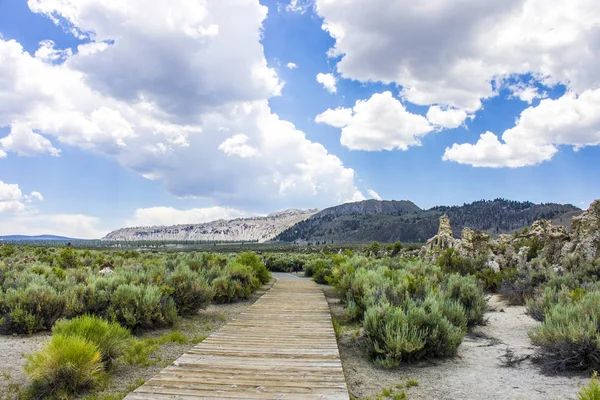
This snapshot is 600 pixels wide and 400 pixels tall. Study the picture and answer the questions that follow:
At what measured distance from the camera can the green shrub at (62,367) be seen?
15.8ft

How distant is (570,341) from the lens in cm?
578

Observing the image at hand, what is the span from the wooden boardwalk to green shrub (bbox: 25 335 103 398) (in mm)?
968

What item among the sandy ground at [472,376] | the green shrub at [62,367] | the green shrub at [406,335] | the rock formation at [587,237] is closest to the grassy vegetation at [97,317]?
the green shrub at [62,367]

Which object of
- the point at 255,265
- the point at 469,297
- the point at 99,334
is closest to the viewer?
the point at 99,334

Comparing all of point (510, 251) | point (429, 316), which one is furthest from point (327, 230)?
point (429, 316)

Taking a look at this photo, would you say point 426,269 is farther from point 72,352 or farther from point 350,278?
point 72,352

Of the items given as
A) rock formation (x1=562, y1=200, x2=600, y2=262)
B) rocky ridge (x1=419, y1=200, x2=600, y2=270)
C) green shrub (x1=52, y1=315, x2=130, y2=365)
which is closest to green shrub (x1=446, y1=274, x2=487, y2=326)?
rock formation (x1=562, y1=200, x2=600, y2=262)

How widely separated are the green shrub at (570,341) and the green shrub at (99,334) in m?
6.55

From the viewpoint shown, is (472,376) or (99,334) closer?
(99,334)

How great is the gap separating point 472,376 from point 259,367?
3.22m

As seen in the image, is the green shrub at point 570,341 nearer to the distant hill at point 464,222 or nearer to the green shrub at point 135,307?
the green shrub at point 135,307

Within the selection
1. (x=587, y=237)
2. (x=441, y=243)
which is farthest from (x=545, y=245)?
(x=441, y=243)

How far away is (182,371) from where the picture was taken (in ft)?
17.0

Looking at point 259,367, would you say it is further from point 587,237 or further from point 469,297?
point 587,237
